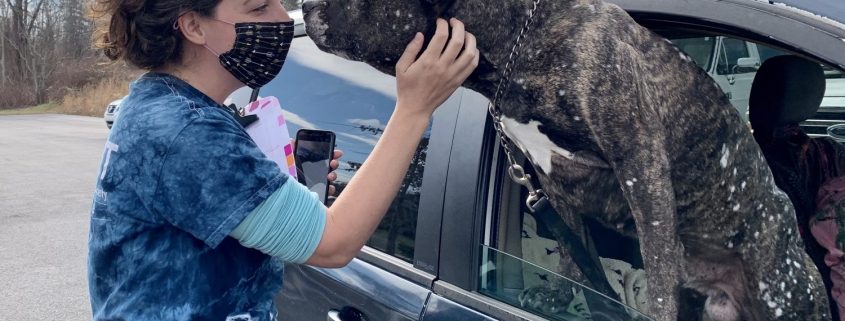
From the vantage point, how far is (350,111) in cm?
270

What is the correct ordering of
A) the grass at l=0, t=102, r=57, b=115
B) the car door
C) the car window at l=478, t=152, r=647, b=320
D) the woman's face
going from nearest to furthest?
the woman's face → the car window at l=478, t=152, r=647, b=320 → the car door → the grass at l=0, t=102, r=57, b=115

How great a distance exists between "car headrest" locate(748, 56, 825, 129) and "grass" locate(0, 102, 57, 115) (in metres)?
31.7

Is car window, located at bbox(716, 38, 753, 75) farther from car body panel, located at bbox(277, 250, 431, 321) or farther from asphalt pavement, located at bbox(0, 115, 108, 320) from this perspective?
asphalt pavement, located at bbox(0, 115, 108, 320)

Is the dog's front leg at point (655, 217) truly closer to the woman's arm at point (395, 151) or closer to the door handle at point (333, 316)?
the woman's arm at point (395, 151)

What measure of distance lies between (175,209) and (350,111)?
Answer: 132cm

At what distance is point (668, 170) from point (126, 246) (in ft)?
A: 3.81

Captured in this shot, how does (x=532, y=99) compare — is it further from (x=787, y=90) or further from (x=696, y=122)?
(x=787, y=90)

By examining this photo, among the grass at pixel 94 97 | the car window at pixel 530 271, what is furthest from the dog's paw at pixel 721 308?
the grass at pixel 94 97


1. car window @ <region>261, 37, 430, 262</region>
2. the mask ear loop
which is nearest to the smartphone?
car window @ <region>261, 37, 430, 262</region>

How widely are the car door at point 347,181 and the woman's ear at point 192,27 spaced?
0.77m

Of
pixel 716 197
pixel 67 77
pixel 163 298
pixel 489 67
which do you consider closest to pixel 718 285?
pixel 716 197

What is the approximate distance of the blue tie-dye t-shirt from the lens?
1410 mm

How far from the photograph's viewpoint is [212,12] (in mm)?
1630

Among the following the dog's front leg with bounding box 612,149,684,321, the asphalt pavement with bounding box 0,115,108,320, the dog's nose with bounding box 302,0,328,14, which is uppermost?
the dog's nose with bounding box 302,0,328,14
